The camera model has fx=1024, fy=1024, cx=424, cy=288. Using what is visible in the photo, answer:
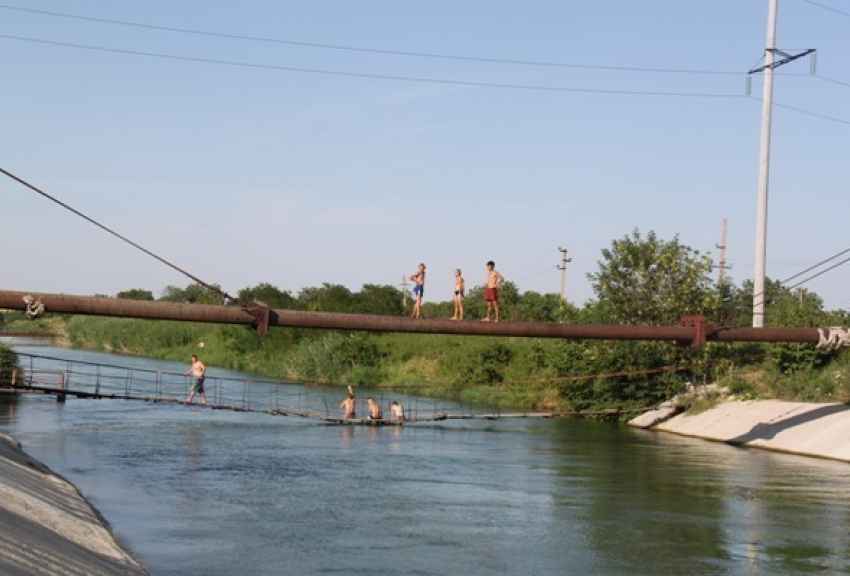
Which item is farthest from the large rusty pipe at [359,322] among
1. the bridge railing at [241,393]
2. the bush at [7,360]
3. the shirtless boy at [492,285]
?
the bush at [7,360]

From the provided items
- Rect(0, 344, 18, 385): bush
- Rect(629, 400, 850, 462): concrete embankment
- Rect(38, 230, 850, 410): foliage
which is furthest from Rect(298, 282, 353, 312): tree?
Rect(629, 400, 850, 462): concrete embankment

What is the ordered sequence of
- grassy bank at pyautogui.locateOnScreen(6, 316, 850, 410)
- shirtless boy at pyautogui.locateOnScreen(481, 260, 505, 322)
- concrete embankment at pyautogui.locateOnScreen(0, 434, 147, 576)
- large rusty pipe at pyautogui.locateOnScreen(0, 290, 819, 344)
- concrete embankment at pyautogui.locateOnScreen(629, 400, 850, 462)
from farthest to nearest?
grassy bank at pyautogui.locateOnScreen(6, 316, 850, 410)
concrete embankment at pyautogui.locateOnScreen(629, 400, 850, 462)
shirtless boy at pyautogui.locateOnScreen(481, 260, 505, 322)
large rusty pipe at pyautogui.locateOnScreen(0, 290, 819, 344)
concrete embankment at pyautogui.locateOnScreen(0, 434, 147, 576)

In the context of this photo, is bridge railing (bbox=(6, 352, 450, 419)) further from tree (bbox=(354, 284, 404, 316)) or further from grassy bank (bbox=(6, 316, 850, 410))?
tree (bbox=(354, 284, 404, 316))

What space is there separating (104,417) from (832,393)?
32833mm

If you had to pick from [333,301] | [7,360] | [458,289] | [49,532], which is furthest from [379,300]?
[49,532]

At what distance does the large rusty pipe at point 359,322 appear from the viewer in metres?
23.4

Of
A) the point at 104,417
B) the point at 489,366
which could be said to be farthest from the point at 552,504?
the point at 489,366

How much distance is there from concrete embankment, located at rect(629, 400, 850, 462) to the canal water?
43.4 inches

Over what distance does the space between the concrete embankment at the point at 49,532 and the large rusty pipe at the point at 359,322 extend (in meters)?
3.86

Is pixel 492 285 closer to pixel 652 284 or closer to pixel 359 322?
pixel 359 322

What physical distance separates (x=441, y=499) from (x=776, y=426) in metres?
19.6

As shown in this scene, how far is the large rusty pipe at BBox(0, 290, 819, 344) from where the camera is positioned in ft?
76.6

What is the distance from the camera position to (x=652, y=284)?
53.6m

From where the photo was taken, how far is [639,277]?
53812mm
